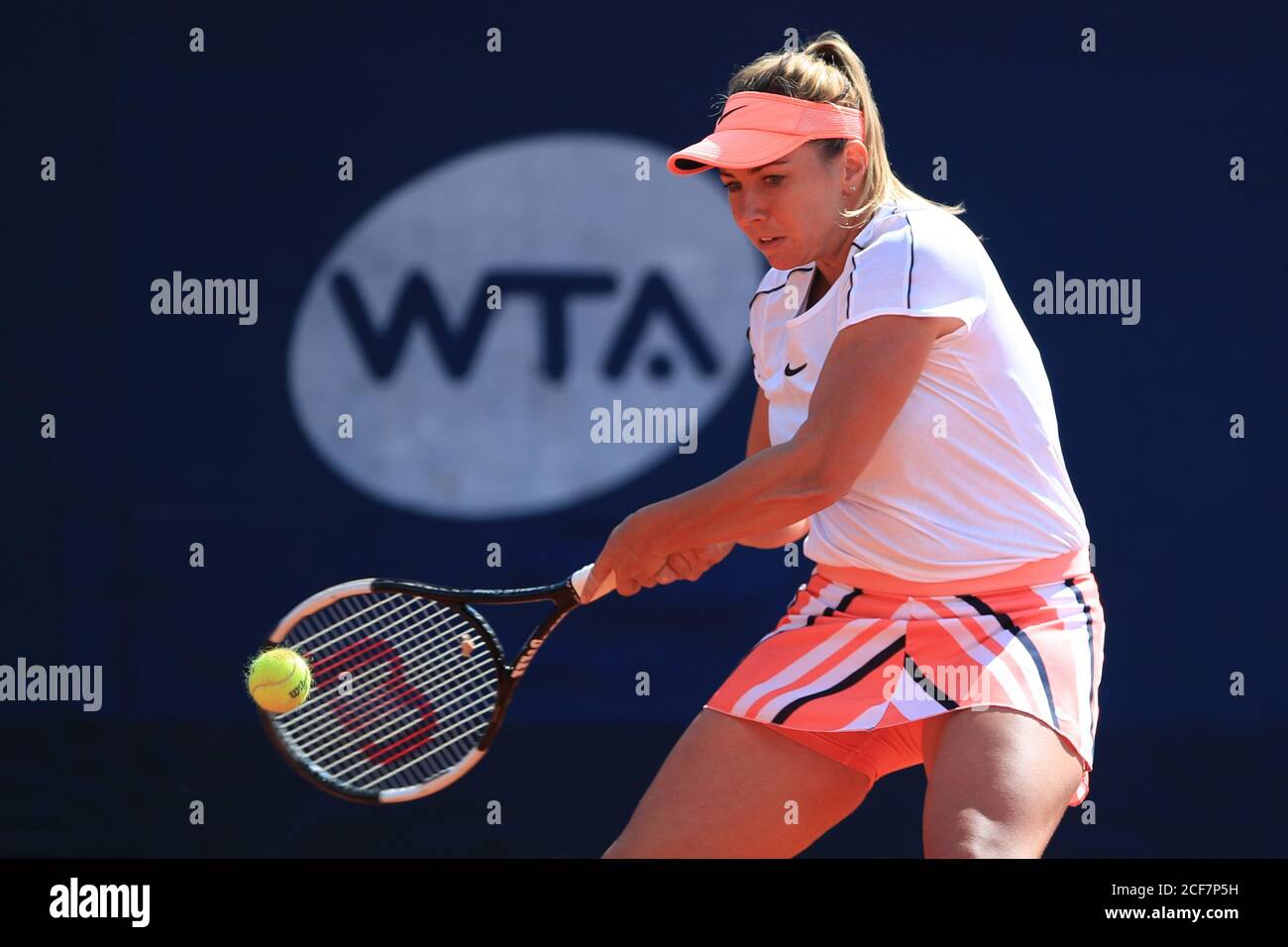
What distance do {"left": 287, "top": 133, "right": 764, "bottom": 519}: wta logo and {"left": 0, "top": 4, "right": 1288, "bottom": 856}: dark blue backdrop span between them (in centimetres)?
5

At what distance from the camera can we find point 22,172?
3951 millimetres

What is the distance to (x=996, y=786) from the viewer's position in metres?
2.14

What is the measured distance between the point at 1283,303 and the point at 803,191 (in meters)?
2.06

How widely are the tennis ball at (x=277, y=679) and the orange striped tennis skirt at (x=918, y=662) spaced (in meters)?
0.73

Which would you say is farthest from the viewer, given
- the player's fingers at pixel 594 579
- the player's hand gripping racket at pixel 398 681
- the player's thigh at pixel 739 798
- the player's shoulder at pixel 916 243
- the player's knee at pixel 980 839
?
the player's hand gripping racket at pixel 398 681

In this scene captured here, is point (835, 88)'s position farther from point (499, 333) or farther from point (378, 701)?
point (499, 333)

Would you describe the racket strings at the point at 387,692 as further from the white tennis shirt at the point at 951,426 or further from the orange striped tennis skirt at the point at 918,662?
the white tennis shirt at the point at 951,426

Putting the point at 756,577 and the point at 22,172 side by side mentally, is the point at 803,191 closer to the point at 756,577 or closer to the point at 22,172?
the point at 756,577

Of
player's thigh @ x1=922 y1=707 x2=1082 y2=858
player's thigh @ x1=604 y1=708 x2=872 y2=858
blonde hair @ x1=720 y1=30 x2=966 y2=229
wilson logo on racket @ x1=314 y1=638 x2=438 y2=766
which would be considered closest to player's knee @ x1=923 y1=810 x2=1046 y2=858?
player's thigh @ x1=922 y1=707 x2=1082 y2=858

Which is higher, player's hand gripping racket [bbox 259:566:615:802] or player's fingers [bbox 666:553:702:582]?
player's fingers [bbox 666:553:702:582]

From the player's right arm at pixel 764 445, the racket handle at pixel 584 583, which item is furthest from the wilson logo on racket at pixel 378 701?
the player's right arm at pixel 764 445

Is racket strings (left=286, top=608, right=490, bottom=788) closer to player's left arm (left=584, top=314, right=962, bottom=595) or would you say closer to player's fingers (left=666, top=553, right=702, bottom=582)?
player's fingers (left=666, top=553, right=702, bottom=582)

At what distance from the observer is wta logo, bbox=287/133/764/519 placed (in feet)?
13.0

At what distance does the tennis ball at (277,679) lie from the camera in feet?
8.87
